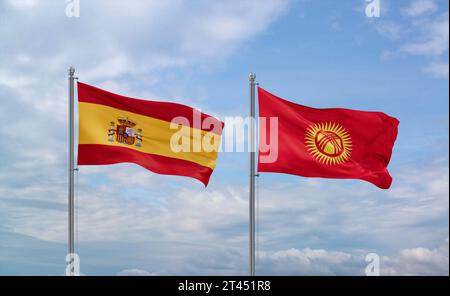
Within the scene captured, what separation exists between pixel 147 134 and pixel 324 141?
5.23 meters

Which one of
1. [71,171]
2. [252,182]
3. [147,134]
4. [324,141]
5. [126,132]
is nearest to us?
[71,171]

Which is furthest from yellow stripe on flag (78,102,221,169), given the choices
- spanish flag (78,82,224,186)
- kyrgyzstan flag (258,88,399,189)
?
kyrgyzstan flag (258,88,399,189)

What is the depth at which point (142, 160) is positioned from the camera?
19.2 m

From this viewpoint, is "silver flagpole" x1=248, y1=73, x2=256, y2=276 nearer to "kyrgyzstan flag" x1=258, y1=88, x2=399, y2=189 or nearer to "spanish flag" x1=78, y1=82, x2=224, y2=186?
"kyrgyzstan flag" x1=258, y1=88, x2=399, y2=189

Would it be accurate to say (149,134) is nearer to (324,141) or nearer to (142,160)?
(142,160)

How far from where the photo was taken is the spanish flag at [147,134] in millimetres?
18953

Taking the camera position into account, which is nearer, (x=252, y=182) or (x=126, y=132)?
(x=252, y=182)

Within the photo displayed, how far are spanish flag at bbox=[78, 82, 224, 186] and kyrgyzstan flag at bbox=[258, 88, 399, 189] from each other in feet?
5.10

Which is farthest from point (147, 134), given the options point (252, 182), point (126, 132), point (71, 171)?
point (252, 182)

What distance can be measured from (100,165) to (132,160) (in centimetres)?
91

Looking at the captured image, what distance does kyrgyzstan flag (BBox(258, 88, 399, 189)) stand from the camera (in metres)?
19.5
